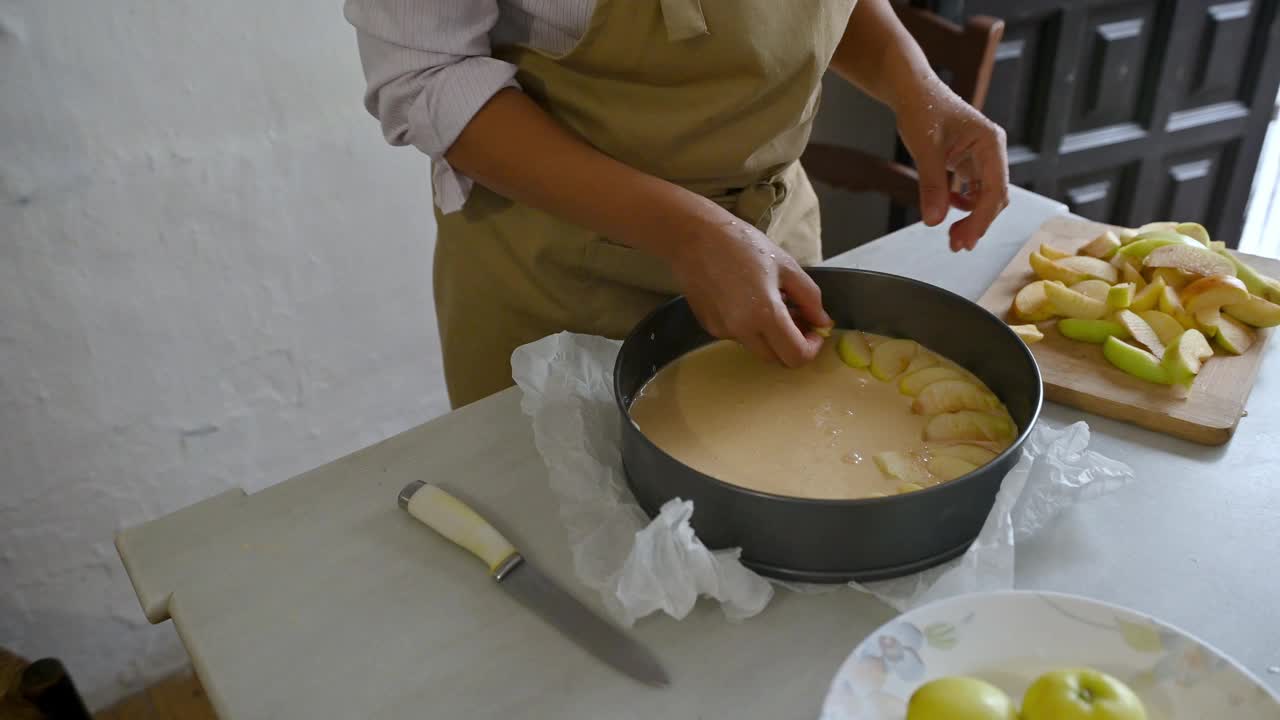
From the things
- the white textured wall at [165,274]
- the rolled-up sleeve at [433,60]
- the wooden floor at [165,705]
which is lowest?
the wooden floor at [165,705]

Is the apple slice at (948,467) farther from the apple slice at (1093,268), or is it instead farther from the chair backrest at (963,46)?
the chair backrest at (963,46)

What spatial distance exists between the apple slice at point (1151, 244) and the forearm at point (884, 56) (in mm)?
306

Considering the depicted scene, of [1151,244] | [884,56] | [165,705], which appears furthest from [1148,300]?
[165,705]

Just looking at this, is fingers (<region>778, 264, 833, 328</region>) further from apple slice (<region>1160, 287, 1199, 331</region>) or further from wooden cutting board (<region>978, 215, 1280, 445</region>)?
apple slice (<region>1160, 287, 1199, 331</region>)

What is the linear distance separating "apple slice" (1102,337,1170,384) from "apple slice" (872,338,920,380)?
0.67 feet

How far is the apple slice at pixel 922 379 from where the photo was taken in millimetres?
977

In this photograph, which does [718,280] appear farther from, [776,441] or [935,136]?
[935,136]

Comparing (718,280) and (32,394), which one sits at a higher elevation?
(718,280)

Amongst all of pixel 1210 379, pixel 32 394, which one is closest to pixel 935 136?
pixel 1210 379

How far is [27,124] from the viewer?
4.60 feet

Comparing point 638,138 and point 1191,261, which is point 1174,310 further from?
point 638,138

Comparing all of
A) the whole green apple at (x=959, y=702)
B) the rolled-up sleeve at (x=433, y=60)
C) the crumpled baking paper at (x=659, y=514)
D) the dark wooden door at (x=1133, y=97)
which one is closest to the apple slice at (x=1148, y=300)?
the crumpled baking paper at (x=659, y=514)

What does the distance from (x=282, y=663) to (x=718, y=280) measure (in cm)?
48

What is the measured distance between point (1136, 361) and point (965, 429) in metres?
0.24
